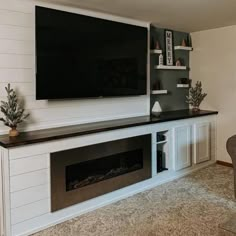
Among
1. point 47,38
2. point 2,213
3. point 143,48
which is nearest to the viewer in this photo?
point 2,213

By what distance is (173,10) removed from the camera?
3396 mm

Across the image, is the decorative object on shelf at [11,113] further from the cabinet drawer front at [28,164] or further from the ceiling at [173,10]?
the ceiling at [173,10]

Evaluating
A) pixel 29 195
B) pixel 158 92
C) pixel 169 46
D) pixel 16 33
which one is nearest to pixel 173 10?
pixel 169 46

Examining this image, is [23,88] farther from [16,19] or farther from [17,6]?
[17,6]

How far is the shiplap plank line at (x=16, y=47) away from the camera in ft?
9.05

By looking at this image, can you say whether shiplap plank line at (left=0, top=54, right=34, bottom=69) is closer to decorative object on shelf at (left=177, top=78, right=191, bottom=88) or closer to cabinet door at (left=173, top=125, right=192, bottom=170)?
cabinet door at (left=173, top=125, right=192, bottom=170)

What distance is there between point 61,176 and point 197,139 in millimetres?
2352

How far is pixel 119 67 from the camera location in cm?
362

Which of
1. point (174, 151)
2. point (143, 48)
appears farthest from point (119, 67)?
point (174, 151)

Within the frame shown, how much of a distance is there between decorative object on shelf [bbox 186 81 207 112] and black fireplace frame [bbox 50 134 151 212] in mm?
1500

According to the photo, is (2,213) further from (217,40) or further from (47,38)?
(217,40)

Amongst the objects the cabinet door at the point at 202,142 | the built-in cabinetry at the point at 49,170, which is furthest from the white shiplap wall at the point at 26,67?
the cabinet door at the point at 202,142

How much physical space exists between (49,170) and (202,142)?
2616 millimetres

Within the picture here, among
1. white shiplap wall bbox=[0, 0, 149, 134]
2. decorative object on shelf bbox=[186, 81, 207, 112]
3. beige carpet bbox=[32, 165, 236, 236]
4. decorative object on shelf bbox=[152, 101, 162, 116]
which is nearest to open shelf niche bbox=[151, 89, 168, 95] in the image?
decorative object on shelf bbox=[152, 101, 162, 116]
